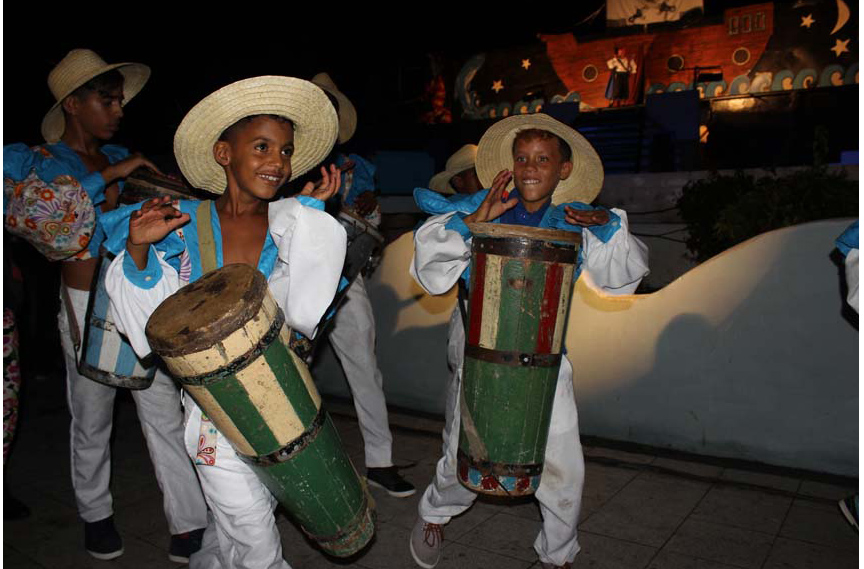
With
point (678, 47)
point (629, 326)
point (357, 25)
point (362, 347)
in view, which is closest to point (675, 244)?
point (629, 326)

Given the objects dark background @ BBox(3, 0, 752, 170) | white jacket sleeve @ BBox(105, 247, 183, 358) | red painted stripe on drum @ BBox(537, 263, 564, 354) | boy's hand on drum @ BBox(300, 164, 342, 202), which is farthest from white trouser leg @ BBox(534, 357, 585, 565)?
dark background @ BBox(3, 0, 752, 170)

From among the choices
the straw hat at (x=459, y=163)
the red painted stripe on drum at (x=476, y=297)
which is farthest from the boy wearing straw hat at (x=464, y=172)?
the red painted stripe on drum at (x=476, y=297)

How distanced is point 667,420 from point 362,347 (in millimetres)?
2127

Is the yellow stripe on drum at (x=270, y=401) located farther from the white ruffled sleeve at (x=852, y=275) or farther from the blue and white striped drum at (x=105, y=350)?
the white ruffled sleeve at (x=852, y=275)

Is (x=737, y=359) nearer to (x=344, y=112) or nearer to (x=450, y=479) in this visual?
(x=450, y=479)

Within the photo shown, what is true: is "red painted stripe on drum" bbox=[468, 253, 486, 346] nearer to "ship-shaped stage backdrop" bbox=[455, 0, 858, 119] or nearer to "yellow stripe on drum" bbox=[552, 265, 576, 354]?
"yellow stripe on drum" bbox=[552, 265, 576, 354]

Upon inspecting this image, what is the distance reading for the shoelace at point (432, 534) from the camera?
109 inches

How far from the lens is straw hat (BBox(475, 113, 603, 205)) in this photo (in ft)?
8.64

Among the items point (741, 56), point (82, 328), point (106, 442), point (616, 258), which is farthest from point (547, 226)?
point (741, 56)

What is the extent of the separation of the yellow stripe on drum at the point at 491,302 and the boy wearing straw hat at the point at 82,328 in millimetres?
1511

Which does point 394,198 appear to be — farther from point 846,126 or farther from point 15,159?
point 846,126

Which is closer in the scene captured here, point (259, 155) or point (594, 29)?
point (259, 155)

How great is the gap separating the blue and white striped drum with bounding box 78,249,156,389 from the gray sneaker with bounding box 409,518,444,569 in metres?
1.39

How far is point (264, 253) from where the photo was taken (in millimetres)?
2199
